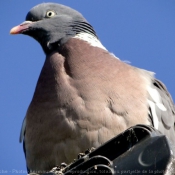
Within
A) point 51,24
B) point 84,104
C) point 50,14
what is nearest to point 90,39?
point 51,24

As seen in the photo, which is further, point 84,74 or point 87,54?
point 87,54

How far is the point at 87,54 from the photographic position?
15.4 ft

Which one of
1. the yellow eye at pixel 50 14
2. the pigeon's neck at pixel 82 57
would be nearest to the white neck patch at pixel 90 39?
the pigeon's neck at pixel 82 57

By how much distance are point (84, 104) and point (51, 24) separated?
158cm

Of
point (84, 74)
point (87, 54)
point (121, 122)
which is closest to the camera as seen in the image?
point (121, 122)

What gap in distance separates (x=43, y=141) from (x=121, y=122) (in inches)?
26.6

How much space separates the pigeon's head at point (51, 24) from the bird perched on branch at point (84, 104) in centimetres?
34

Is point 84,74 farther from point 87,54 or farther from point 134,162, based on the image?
point 134,162

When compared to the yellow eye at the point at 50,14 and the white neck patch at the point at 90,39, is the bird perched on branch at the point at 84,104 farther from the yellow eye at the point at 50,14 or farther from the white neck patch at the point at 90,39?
the yellow eye at the point at 50,14

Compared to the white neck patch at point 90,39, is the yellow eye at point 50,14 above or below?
above

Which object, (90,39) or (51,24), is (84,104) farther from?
(51,24)

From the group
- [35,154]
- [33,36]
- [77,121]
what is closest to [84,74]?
[77,121]

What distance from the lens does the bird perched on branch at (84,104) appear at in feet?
13.3

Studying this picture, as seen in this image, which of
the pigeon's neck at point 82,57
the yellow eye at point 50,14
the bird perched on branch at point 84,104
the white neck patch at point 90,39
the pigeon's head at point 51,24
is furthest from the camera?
the yellow eye at point 50,14
